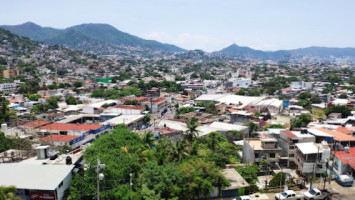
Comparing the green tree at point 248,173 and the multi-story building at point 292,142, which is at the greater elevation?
the multi-story building at point 292,142

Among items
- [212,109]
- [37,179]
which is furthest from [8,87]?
[37,179]

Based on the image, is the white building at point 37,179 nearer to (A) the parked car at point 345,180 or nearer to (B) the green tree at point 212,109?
(A) the parked car at point 345,180

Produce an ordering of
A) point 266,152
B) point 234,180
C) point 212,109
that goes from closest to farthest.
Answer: point 234,180 < point 266,152 < point 212,109

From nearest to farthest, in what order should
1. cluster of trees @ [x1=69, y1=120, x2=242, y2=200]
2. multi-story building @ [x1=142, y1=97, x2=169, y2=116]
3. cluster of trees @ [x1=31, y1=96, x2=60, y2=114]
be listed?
cluster of trees @ [x1=69, y1=120, x2=242, y2=200] → cluster of trees @ [x1=31, y1=96, x2=60, y2=114] → multi-story building @ [x1=142, y1=97, x2=169, y2=116]

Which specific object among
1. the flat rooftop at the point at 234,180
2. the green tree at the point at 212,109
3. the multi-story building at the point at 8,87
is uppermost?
the multi-story building at the point at 8,87

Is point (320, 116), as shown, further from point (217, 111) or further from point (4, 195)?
point (4, 195)

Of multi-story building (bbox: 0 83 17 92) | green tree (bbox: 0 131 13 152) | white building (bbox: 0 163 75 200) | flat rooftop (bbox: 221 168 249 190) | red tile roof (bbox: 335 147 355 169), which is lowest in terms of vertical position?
flat rooftop (bbox: 221 168 249 190)

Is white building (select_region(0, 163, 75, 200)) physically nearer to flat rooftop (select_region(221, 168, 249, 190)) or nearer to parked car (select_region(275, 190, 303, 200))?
flat rooftop (select_region(221, 168, 249, 190))

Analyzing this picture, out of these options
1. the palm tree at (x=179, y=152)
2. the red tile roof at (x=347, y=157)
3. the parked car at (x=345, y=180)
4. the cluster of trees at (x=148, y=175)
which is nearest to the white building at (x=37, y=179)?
the cluster of trees at (x=148, y=175)

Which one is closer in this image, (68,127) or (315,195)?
(315,195)

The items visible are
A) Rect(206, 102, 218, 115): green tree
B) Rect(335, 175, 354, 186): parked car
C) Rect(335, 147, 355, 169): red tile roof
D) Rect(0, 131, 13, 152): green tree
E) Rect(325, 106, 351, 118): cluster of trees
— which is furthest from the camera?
Rect(206, 102, 218, 115): green tree

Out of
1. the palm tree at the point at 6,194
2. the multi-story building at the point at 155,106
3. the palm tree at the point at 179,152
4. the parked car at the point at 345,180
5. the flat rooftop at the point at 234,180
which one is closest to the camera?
the palm tree at the point at 6,194

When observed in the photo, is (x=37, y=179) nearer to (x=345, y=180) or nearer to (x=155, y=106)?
(x=345, y=180)

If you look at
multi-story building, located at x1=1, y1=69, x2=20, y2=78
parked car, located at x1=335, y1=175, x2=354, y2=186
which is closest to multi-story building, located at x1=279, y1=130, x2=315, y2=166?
parked car, located at x1=335, y1=175, x2=354, y2=186
